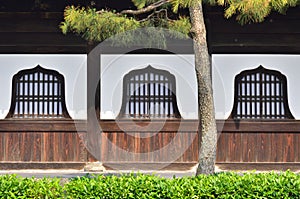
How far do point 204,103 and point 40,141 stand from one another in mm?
5478

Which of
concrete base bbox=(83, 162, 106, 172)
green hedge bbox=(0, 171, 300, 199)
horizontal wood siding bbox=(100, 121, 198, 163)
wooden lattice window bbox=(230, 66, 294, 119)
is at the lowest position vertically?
concrete base bbox=(83, 162, 106, 172)

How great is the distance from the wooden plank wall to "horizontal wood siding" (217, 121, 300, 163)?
304 cm

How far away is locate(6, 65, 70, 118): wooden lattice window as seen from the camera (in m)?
12.6

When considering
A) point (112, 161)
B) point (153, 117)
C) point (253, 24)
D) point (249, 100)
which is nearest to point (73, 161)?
point (112, 161)

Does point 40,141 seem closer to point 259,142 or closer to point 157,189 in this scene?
point 259,142

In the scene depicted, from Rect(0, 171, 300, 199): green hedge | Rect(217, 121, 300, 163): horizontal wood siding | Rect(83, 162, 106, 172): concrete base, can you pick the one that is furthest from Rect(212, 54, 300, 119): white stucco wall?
Rect(0, 171, 300, 199): green hedge

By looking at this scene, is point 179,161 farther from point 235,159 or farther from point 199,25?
point 199,25

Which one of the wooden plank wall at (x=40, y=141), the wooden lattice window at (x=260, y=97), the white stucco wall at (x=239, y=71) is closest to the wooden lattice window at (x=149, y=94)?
the white stucco wall at (x=239, y=71)

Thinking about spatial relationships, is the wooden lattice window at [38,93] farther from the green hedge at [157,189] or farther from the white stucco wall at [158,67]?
the green hedge at [157,189]

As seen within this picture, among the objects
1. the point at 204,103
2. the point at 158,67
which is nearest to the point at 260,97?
the point at 158,67

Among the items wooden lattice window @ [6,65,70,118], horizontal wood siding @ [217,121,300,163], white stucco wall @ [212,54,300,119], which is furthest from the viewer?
wooden lattice window @ [6,65,70,118]

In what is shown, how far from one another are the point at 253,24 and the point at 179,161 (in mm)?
3254

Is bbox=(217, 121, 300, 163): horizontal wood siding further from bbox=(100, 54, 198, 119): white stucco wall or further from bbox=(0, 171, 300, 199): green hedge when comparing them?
bbox=(0, 171, 300, 199): green hedge

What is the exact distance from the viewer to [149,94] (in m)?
12.6
